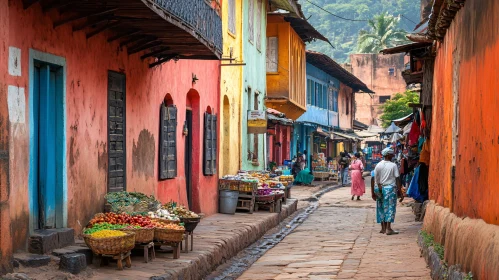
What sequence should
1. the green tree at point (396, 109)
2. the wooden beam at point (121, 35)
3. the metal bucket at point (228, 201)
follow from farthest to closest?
the green tree at point (396, 109)
the metal bucket at point (228, 201)
the wooden beam at point (121, 35)

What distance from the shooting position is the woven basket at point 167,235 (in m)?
11.6

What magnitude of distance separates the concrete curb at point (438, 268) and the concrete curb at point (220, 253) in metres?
3.01

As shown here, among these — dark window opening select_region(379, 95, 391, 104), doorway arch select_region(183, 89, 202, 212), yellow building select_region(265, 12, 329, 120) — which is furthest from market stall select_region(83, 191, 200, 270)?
dark window opening select_region(379, 95, 391, 104)

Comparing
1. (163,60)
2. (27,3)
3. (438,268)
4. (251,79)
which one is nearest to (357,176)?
(251,79)

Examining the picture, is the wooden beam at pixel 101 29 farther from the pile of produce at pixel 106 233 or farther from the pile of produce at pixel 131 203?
the pile of produce at pixel 106 233

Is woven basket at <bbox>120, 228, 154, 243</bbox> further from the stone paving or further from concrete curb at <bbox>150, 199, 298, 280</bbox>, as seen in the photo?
the stone paving

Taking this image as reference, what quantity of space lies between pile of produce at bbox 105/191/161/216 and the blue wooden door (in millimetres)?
1751

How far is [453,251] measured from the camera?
996 centimetres

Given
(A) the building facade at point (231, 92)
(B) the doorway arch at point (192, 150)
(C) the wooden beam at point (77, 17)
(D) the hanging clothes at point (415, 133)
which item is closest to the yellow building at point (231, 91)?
(A) the building facade at point (231, 92)

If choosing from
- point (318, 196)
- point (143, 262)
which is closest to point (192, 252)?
point (143, 262)

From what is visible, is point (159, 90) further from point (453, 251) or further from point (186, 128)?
point (453, 251)

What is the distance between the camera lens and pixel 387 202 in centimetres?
1773

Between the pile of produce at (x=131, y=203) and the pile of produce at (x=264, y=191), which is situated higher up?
the pile of produce at (x=131, y=203)

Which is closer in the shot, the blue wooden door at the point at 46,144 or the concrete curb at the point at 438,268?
the concrete curb at the point at 438,268
